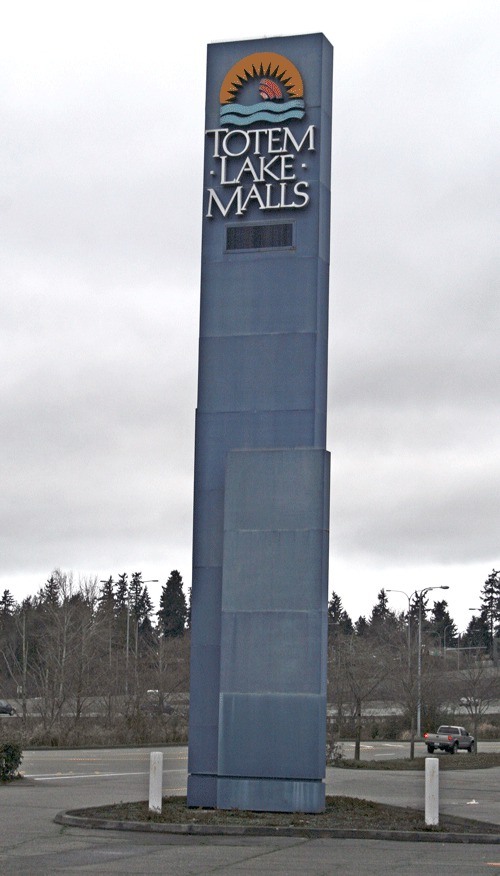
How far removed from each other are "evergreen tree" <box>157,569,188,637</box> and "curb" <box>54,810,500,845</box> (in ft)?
503

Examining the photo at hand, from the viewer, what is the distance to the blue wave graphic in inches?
911

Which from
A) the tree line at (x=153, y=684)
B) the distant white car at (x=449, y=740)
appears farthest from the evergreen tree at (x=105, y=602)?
the distant white car at (x=449, y=740)

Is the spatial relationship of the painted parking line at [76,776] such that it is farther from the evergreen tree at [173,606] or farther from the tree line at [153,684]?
the evergreen tree at [173,606]

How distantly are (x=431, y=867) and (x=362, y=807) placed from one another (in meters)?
6.65

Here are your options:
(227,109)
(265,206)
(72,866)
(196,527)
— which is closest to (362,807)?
(196,527)

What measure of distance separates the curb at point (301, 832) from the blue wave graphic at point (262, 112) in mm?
13115

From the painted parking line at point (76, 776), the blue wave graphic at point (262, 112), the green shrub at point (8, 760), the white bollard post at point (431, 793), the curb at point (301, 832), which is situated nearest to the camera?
the curb at point (301, 832)

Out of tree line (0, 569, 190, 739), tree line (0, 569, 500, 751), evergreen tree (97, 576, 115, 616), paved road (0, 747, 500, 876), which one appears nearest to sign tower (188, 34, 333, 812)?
paved road (0, 747, 500, 876)

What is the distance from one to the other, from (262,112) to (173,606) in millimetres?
160768

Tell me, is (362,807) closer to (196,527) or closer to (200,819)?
(200,819)

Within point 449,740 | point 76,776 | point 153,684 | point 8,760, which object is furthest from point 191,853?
point 153,684

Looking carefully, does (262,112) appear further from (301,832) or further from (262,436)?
(301,832)

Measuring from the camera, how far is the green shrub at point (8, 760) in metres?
29.1

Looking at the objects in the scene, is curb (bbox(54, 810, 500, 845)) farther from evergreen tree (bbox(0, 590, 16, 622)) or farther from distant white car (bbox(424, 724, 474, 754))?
evergreen tree (bbox(0, 590, 16, 622))
